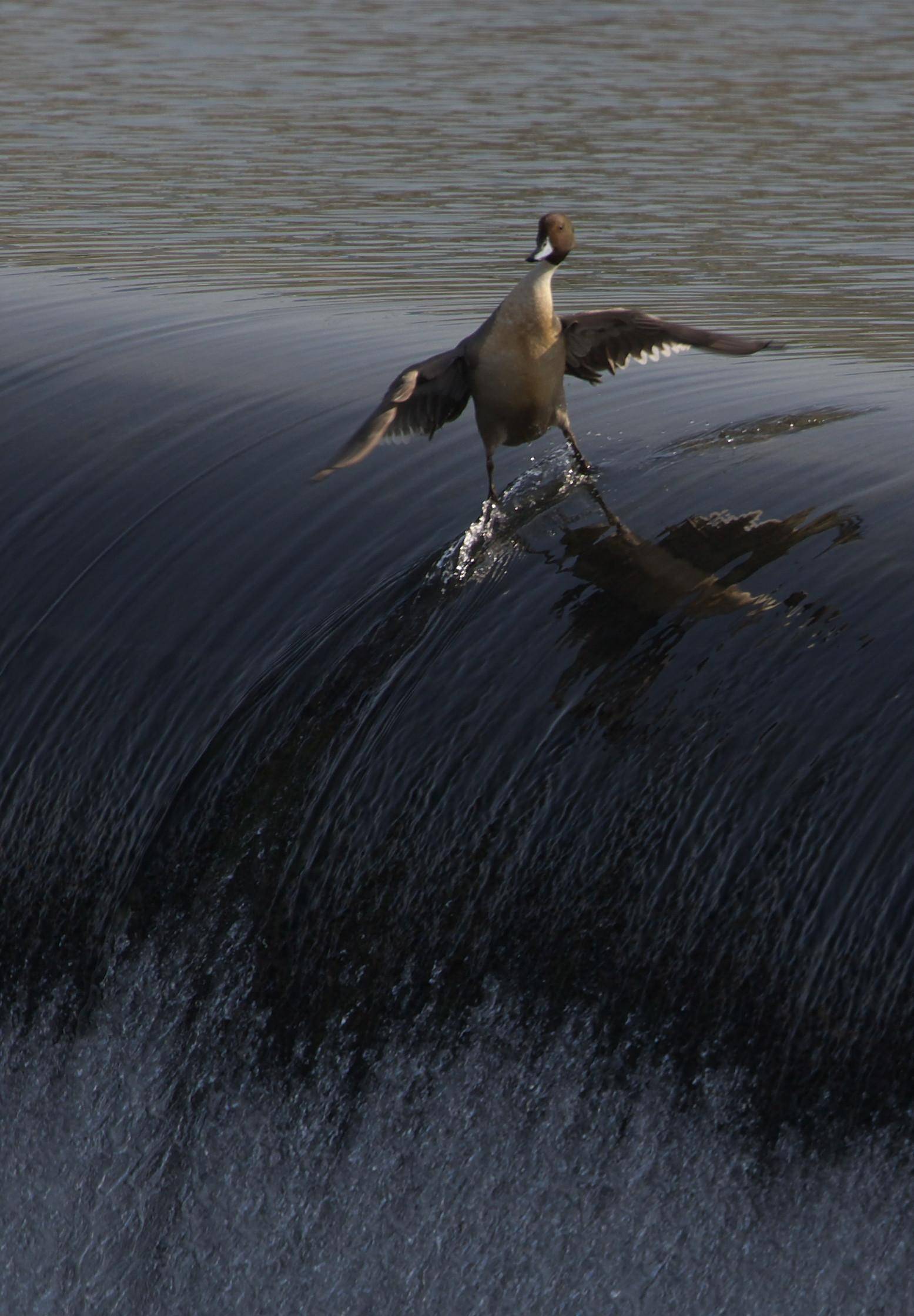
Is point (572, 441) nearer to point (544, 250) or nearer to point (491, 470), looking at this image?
point (491, 470)

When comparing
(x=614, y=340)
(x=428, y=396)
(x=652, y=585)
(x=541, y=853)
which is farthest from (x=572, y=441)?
(x=541, y=853)

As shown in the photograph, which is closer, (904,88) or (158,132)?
(158,132)

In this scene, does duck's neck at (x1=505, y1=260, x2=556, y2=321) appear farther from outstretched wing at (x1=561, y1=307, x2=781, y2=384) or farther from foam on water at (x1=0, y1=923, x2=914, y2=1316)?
foam on water at (x1=0, y1=923, x2=914, y2=1316)

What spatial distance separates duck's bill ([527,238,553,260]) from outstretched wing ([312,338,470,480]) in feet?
1.11

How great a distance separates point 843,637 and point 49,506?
3.13 metres

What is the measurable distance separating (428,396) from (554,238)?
0.57 m

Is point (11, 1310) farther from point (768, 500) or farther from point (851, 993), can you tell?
point (768, 500)

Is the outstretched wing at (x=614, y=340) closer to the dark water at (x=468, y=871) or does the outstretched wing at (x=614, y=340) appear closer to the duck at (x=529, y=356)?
the duck at (x=529, y=356)

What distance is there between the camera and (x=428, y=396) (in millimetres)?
5477

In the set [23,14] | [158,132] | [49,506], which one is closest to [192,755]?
[49,506]

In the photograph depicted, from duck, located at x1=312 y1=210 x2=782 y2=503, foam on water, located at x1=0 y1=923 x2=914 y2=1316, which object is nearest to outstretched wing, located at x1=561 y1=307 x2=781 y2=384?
duck, located at x1=312 y1=210 x2=782 y2=503

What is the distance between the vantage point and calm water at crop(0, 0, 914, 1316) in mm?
4422

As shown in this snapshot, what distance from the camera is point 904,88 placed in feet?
47.8

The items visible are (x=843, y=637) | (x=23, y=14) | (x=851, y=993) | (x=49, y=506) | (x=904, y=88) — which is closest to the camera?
(x=851, y=993)
